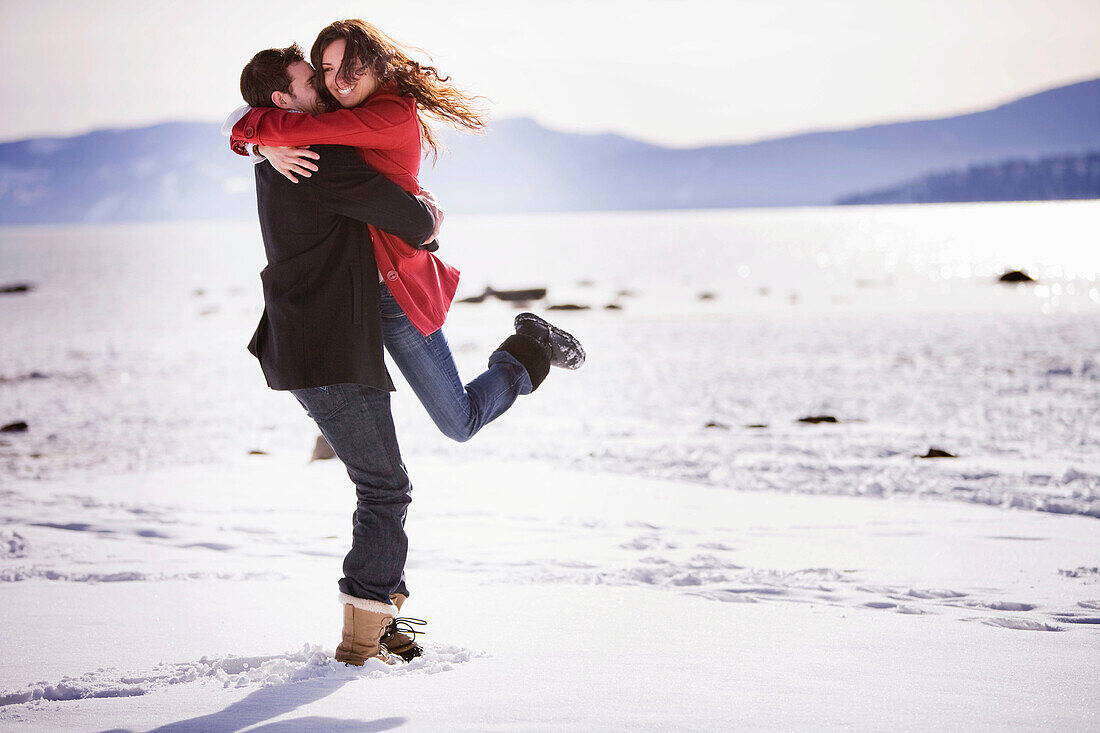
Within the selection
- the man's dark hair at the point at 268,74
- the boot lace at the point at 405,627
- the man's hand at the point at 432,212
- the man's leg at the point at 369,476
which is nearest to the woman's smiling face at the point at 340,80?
the man's dark hair at the point at 268,74

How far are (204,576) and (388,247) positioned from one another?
6.37 feet

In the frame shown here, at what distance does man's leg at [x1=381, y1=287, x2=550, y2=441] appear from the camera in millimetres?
2893

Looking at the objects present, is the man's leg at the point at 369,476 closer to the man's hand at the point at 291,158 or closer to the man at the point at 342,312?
the man at the point at 342,312

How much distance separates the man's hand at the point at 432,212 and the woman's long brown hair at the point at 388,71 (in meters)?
0.28

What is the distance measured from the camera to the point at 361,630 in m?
2.87

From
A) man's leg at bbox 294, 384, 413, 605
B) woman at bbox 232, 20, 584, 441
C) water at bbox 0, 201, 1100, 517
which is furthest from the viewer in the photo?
water at bbox 0, 201, 1100, 517

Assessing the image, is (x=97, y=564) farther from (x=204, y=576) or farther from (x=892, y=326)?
(x=892, y=326)

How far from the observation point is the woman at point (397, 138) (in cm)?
264

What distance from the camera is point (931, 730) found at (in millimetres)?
2281

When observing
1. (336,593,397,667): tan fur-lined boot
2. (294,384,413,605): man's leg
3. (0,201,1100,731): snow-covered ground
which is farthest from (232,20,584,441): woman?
(0,201,1100,731): snow-covered ground

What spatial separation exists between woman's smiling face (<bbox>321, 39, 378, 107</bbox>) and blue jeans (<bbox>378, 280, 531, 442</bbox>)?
0.57 m

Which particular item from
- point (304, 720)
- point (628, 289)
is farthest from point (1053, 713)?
point (628, 289)

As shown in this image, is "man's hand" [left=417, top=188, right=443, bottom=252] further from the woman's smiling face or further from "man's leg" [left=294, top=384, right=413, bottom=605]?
"man's leg" [left=294, top=384, right=413, bottom=605]

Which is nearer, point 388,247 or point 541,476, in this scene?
point 388,247
